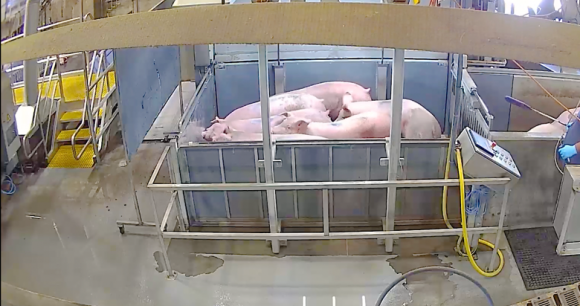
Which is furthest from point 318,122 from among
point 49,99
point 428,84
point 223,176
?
point 49,99

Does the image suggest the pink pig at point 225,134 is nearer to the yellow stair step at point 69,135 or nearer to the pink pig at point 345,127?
the pink pig at point 345,127

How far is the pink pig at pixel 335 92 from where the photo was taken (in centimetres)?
425

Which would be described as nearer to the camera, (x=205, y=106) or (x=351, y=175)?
(x=351, y=175)

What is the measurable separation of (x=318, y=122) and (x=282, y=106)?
379 millimetres

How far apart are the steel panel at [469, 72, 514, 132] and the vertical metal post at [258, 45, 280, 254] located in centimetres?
198

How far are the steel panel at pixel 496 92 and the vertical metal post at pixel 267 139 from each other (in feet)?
6.49

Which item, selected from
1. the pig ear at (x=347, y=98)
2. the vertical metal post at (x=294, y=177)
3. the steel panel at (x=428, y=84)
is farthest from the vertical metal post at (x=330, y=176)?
the steel panel at (x=428, y=84)

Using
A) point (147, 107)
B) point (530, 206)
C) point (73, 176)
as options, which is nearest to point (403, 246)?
point (530, 206)

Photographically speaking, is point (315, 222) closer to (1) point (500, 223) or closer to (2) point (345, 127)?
(2) point (345, 127)

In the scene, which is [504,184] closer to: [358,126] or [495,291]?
[495,291]

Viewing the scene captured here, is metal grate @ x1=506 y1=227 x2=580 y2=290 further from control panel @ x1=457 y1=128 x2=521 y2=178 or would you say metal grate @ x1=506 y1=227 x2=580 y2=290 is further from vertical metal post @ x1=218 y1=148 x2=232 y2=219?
vertical metal post @ x1=218 y1=148 x2=232 y2=219

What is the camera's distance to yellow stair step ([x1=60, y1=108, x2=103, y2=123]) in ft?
13.9

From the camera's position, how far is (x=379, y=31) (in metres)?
1.18

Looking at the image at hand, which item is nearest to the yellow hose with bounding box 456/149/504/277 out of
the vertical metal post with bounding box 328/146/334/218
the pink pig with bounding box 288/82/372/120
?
the vertical metal post with bounding box 328/146/334/218
